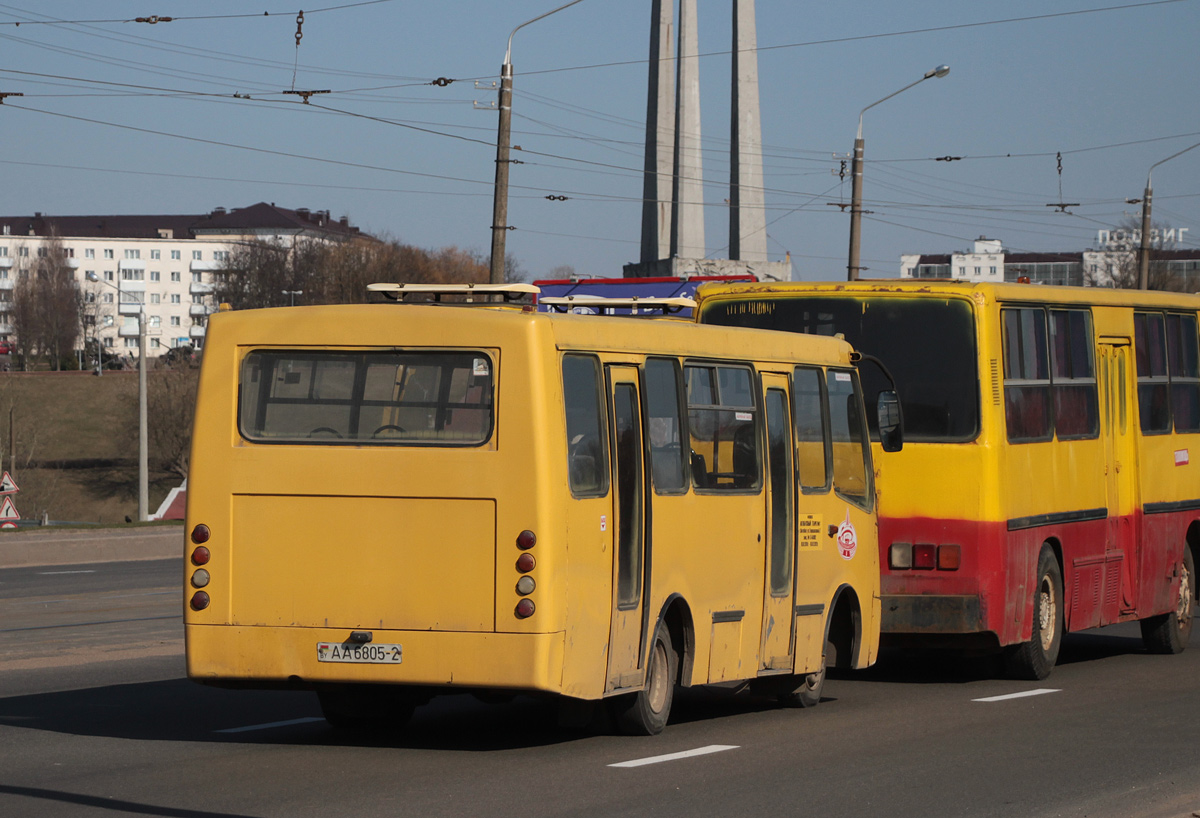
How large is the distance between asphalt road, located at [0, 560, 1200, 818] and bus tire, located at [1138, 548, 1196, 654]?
2.03m

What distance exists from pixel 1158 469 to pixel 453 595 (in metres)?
9.33

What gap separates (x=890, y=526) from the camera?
1316 centimetres

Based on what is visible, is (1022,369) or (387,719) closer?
(387,719)

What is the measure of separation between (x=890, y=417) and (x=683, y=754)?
4.16m

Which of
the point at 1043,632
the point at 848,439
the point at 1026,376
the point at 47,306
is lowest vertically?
the point at 1043,632

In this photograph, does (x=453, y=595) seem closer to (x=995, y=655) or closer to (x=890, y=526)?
(x=890, y=526)

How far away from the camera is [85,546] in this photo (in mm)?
31516

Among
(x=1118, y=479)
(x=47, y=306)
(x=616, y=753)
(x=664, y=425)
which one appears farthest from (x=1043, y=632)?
(x=47, y=306)

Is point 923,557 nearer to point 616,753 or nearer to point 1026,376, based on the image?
point 1026,376

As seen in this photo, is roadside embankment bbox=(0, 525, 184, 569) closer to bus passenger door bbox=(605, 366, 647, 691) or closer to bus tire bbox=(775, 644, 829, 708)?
bus tire bbox=(775, 644, 829, 708)

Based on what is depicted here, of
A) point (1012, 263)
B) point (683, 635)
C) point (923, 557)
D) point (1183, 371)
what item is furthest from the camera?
point (1012, 263)

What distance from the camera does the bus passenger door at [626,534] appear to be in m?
9.54

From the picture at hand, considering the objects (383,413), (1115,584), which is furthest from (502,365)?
(1115,584)

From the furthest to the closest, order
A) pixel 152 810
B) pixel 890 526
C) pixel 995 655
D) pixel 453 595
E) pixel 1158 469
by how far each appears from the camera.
A: pixel 1158 469 → pixel 995 655 → pixel 890 526 → pixel 453 595 → pixel 152 810
